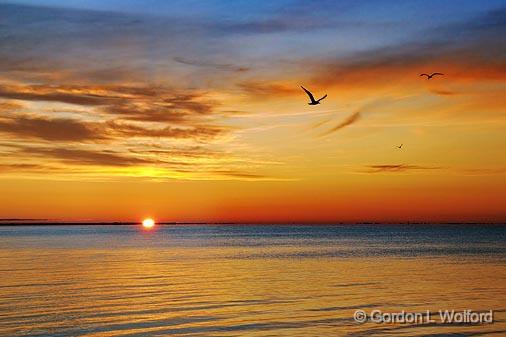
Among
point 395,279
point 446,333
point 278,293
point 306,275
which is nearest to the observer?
point 446,333

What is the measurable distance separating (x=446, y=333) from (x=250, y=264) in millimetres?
38434

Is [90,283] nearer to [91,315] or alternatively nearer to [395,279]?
[91,315]

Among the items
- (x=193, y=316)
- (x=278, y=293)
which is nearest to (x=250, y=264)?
(x=278, y=293)

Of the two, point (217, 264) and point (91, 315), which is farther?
point (217, 264)

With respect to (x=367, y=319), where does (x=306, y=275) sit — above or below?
above

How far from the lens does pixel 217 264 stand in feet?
212

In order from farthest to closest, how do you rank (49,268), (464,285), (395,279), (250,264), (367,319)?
(250,264) → (49,268) → (395,279) → (464,285) → (367,319)
